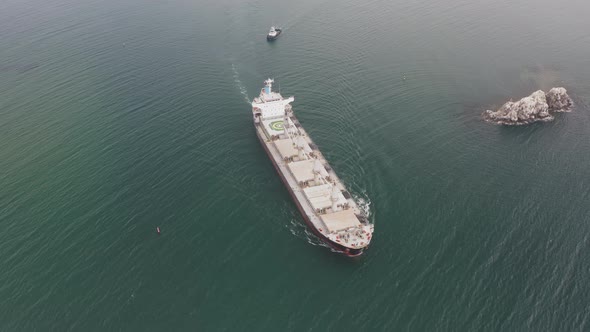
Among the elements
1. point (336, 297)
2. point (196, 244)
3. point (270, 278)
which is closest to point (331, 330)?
point (336, 297)

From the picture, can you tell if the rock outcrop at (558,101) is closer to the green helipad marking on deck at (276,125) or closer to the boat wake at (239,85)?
the green helipad marking on deck at (276,125)

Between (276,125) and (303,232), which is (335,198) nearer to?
(303,232)

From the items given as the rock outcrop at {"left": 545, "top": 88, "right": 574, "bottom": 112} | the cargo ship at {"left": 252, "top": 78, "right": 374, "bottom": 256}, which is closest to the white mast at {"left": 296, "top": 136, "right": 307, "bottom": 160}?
the cargo ship at {"left": 252, "top": 78, "right": 374, "bottom": 256}

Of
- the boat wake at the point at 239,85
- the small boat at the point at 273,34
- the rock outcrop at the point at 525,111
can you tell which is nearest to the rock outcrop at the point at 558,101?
the rock outcrop at the point at 525,111

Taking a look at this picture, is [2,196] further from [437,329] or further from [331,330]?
[437,329]

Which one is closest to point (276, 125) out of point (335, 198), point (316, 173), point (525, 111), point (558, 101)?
point (316, 173)
